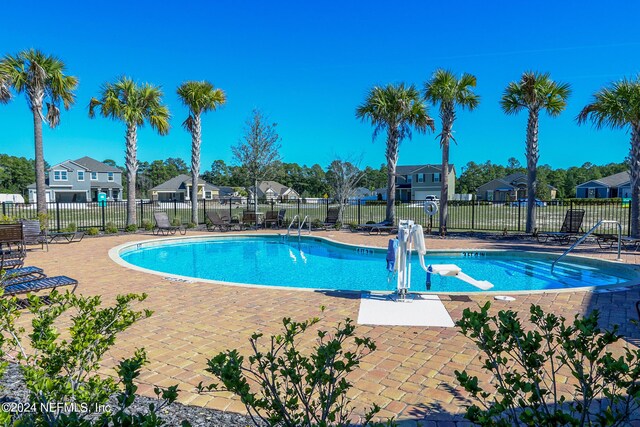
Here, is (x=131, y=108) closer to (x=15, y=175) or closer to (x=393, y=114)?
(x=393, y=114)

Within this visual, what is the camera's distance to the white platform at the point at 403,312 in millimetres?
4910

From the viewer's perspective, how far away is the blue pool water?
27.9ft

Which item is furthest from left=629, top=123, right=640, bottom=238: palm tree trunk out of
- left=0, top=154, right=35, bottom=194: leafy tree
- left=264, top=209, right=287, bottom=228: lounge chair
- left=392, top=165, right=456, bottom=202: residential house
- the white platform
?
left=0, top=154, right=35, bottom=194: leafy tree

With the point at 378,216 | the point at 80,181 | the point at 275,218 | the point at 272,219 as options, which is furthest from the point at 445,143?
the point at 80,181

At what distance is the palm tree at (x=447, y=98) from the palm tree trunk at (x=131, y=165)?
12.7 meters

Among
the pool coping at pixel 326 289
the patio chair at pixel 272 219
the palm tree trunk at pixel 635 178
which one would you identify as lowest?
the pool coping at pixel 326 289

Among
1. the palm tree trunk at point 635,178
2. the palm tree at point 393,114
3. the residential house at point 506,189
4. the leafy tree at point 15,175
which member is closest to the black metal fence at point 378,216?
the palm tree trunk at point 635,178

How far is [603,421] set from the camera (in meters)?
1.40

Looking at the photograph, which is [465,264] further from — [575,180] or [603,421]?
[575,180]

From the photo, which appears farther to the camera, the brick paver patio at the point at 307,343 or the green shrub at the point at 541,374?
the brick paver patio at the point at 307,343

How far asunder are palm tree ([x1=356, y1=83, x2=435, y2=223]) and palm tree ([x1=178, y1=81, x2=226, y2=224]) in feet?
23.2

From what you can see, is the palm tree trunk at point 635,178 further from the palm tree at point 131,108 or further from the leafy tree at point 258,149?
the palm tree at point 131,108

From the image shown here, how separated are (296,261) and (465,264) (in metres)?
4.83

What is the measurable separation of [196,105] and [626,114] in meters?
16.5
